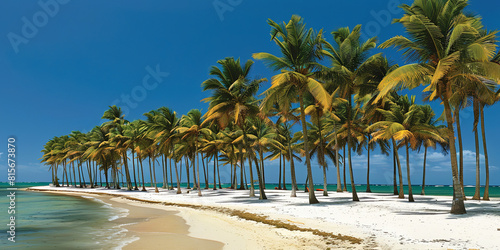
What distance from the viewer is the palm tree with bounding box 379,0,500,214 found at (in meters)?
12.9

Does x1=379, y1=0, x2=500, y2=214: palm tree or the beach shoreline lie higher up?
x1=379, y1=0, x2=500, y2=214: palm tree

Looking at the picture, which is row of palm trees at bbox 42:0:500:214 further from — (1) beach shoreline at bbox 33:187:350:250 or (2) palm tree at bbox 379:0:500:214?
(1) beach shoreline at bbox 33:187:350:250

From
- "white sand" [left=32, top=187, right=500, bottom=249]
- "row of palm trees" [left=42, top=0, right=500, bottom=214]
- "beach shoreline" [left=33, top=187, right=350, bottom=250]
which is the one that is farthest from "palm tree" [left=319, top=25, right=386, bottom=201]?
"beach shoreline" [left=33, top=187, right=350, bottom=250]

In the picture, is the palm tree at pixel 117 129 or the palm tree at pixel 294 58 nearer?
the palm tree at pixel 294 58

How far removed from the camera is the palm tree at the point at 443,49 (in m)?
12.9

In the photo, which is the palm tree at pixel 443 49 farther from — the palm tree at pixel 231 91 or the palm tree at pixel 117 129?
the palm tree at pixel 117 129

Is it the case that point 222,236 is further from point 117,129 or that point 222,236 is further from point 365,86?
point 117,129

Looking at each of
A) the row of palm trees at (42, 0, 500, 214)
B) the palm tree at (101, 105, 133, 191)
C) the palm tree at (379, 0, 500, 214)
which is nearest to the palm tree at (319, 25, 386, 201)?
the row of palm trees at (42, 0, 500, 214)

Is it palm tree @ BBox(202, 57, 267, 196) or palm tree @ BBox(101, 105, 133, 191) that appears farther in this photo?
palm tree @ BBox(101, 105, 133, 191)

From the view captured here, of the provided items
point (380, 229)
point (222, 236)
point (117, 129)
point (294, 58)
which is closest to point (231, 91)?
point (294, 58)

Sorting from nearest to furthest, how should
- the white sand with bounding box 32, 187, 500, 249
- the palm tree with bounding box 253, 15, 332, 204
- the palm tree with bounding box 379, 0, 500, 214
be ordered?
1. the white sand with bounding box 32, 187, 500, 249
2. the palm tree with bounding box 379, 0, 500, 214
3. the palm tree with bounding box 253, 15, 332, 204

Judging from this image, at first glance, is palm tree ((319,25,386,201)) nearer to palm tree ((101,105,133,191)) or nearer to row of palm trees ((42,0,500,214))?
row of palm trees ((42,0,500,214))

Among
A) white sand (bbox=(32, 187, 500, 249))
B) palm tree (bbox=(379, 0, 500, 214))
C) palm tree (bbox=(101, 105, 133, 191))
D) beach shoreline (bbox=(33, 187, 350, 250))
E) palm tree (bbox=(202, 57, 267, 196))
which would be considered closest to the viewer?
white sand (bbox=(32, 187, 500, 249))

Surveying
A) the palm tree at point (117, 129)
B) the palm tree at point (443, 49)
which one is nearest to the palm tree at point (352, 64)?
the palm tree at point (443, 49)
